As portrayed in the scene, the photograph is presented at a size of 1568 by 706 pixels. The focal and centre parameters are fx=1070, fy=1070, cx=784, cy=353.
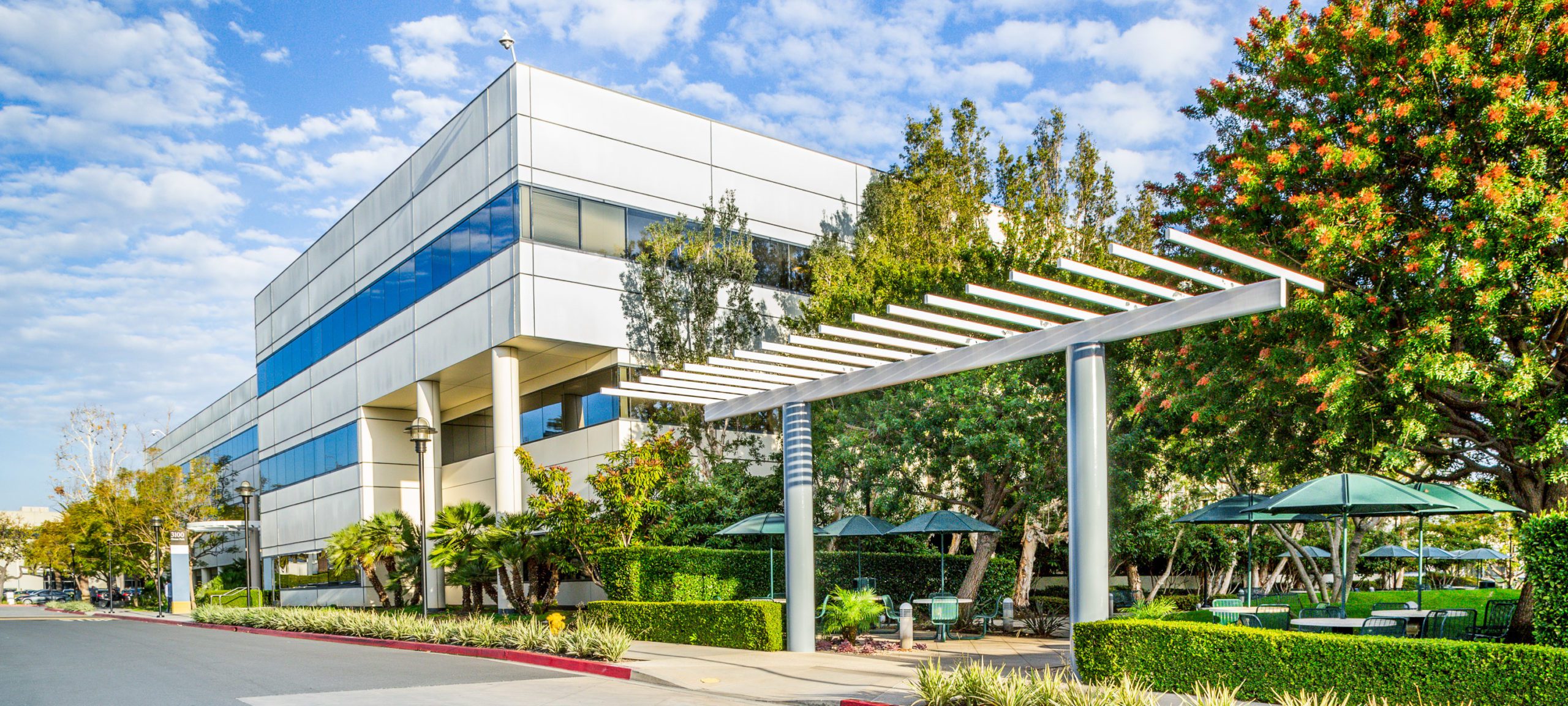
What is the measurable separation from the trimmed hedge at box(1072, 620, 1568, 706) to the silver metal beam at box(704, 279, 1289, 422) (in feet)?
10.4

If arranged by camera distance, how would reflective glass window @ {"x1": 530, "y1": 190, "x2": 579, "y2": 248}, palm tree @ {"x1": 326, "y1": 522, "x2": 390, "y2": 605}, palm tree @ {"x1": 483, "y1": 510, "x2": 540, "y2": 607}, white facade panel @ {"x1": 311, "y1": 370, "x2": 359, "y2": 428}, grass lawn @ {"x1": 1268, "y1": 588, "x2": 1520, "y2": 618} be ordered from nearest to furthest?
1. grass lawn @ {"x1": 1268, "y1": 588, "x2": 1520, "y2": 618}
2. palm tree @ {"x1": 483, "y1": 510, "x2": 540, "y2": 607}
3. reflective glass window @ {"x1": 530, "y1": 190, "x2": 579, "y2": 248}
4. palm tree @ {"x1": 326, "y1": 522, "x2": 390, "y2": 605}
5. white facade panel @ {"x1": 311, "y1": 370, "x2": 359, "y2": 428}

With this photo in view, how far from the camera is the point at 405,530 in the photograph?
31.1 metres

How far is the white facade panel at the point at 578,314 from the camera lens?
26844mm

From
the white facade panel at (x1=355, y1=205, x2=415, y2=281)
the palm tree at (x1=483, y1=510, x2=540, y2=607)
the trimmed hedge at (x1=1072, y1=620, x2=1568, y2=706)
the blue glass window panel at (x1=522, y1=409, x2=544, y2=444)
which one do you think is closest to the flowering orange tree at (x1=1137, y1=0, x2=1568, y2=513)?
the trimmed hedge at (x1=1072, y1=620, x2=1568, y2=706)

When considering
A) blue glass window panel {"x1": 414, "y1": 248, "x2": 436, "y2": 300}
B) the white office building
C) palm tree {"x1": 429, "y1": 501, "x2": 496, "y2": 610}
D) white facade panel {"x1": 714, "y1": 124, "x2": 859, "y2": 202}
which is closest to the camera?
palm tree {"x1": 429, "y1": 501, "x2": 496, "y2": 610}

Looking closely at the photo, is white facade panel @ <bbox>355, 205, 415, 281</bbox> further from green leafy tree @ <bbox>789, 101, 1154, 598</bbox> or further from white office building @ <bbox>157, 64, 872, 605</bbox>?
green leafy tree @ <bbox>789, 101, 1154, 598</bbox>

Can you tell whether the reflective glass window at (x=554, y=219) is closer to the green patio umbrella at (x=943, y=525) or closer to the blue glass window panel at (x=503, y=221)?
the blue glass window panel at (x=503, y=221)

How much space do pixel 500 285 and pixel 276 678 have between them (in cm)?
1370

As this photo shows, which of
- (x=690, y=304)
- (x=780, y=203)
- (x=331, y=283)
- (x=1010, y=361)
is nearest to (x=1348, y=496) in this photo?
(x=1010, y=361)

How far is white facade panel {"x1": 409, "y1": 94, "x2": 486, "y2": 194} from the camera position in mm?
28766

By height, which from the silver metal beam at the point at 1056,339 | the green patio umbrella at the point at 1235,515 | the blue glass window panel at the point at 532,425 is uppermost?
the silver metal beam at the point at 1056,339

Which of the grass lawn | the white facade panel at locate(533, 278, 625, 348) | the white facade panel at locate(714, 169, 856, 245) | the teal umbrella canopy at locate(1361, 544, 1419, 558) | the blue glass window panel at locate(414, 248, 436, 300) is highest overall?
the white facade panel at locate(714, 169, 856, 245)

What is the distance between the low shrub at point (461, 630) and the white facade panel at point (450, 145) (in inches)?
492

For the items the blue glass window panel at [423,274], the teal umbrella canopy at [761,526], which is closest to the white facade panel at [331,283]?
the blue glass window panel at [423,274]
